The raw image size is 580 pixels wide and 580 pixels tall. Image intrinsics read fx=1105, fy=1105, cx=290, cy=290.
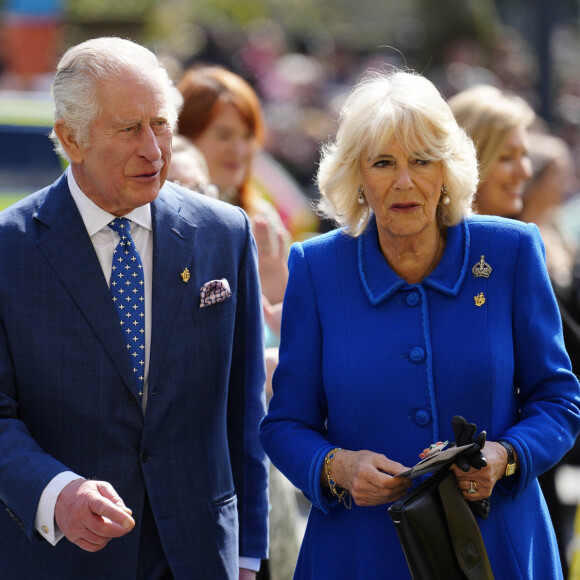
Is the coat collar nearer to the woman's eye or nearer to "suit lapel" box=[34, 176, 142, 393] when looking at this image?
the woman's eye

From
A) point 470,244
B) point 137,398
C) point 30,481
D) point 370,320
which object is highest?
point 470,244

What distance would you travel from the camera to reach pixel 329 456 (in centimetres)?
286

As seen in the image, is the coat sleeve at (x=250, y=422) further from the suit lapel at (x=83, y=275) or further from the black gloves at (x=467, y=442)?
the black gloves at (x=467, y=442)

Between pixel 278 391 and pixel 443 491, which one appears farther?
pixel 278 391

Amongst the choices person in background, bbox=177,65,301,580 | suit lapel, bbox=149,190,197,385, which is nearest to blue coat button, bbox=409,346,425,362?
suit lapel, bbox=149,190,197,385

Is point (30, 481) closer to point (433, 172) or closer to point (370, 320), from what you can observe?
point (370, 320)

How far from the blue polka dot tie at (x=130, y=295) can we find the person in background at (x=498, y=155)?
1799 mm

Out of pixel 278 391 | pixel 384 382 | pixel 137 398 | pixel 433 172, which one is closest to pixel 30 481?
pixel 137 398

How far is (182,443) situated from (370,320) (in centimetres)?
60

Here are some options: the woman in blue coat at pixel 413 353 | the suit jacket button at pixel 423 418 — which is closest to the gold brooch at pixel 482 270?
the woman in blue coat at pixel 413 353

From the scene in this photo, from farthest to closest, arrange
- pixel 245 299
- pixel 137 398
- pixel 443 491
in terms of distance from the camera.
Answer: pixel 245 299 → pixel 137 398 → pixel 443 491

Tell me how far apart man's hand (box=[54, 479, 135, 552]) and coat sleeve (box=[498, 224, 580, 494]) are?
1008mm

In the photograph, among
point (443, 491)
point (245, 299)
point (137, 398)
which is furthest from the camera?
point (245, 299)

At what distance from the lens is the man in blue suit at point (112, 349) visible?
2803 mm
